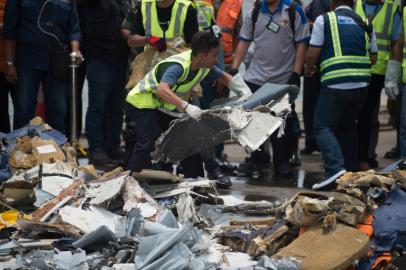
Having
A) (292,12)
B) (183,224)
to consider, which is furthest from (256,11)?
(183,224)

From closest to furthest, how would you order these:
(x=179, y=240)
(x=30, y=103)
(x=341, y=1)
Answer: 1. (x=179, y=240)
2. (x=341, y=1)
3. (x=30, y=103)

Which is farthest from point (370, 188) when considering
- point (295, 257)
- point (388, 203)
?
point (295, 257)

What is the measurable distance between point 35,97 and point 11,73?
37cm

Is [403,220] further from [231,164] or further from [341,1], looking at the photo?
[231,164]

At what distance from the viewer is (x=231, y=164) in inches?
412

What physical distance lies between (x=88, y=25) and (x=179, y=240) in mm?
5115

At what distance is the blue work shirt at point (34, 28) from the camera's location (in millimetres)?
9641

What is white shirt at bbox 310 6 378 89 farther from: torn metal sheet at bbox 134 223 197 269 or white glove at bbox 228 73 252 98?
torn metal sheet at bbox 134 223 197 269

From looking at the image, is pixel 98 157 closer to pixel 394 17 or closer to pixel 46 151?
pixel 46 151

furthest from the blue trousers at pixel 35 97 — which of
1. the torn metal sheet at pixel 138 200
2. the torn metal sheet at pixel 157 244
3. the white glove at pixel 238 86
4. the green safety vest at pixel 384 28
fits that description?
the torn metal sheet at pixel 157 244

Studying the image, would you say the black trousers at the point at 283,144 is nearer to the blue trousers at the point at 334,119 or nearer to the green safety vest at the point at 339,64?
the blue trousers at the point at 334,119

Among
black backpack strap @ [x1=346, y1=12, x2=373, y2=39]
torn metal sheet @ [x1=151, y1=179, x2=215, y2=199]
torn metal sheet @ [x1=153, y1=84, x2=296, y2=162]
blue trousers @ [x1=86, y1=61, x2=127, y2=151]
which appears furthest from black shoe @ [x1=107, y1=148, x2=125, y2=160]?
torn metal sheet @ [x1=151, y1=179, x2=215, y2=199]

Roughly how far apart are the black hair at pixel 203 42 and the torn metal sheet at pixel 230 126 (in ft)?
1.56

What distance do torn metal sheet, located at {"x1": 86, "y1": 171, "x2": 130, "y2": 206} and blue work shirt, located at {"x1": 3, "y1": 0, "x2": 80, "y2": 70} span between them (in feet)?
9.21
